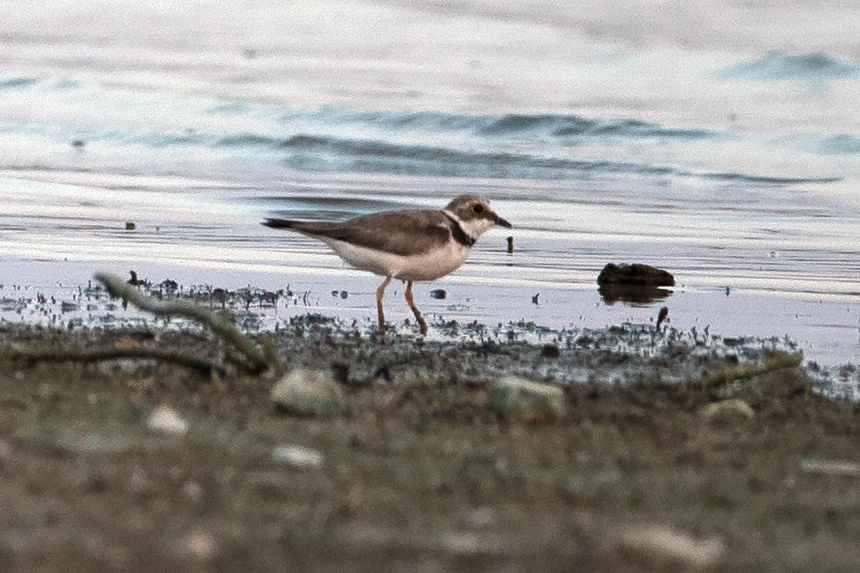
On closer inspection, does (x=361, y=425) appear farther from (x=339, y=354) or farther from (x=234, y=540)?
(x=339, y=354)

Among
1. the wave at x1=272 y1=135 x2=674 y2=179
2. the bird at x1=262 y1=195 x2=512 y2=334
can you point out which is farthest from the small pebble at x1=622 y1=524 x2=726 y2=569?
the wave at x1=272 y1=135 x2=674 y2=179

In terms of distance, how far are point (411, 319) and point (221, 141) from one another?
15.9 meters

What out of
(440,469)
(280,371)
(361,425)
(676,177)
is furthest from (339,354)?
(676,177)

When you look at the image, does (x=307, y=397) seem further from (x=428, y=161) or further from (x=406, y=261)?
(x=428, y=161)

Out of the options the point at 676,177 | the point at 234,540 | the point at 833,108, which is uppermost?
the point at 833,108

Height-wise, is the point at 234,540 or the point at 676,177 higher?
the point at 676,177

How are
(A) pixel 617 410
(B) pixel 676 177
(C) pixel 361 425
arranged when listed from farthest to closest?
(B) pixel 676 177 → (A) pixel 617 410 → (C) pixel 361 425

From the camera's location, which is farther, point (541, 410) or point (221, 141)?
point (221, 141)

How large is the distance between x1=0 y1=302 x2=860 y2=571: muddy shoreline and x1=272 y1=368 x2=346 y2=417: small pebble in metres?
0.03

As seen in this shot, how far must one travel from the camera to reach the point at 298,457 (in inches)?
130

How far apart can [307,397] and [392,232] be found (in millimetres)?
4517

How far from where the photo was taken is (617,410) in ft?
15.3

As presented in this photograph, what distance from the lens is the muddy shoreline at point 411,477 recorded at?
2523 millimetres

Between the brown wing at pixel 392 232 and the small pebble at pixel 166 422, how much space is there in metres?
4.85
